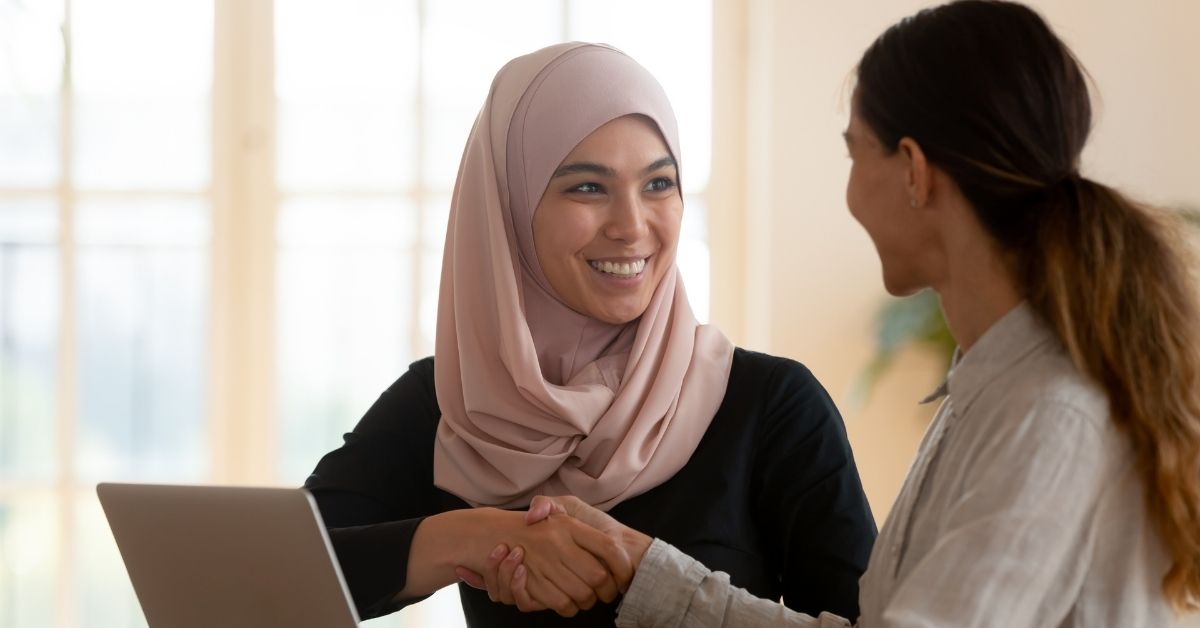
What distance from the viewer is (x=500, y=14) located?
3.77 meters

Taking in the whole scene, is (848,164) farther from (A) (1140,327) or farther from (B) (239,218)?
(A) (1140,327)

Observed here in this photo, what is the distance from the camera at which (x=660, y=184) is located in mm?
1780

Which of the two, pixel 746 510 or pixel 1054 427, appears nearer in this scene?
pixel 1054 427

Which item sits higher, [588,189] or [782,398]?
[588,189]

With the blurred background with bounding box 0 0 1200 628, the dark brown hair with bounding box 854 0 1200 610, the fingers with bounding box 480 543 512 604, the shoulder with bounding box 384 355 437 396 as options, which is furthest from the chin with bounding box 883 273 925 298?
the blurred background with bounding box 0 0 1200 628

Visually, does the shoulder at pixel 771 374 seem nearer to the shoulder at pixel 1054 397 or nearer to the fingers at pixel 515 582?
the fingers at pixel 515 582

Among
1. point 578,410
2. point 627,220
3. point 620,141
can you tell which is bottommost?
point 578,410

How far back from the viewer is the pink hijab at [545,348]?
5.63 feet

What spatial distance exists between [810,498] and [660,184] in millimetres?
491

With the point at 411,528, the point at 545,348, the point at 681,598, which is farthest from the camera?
the point at 545,348

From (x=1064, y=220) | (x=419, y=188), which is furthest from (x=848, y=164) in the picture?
(x=1064, y=220)

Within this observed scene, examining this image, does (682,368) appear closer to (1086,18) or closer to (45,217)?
(1086,18)

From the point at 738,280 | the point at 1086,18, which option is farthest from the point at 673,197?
the point at 1086,18

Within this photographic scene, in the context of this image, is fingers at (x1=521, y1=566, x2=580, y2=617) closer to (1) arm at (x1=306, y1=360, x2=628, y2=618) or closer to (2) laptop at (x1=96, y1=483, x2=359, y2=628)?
(1) arm at (x1=306, y1=360, x2=628, y2=618)
